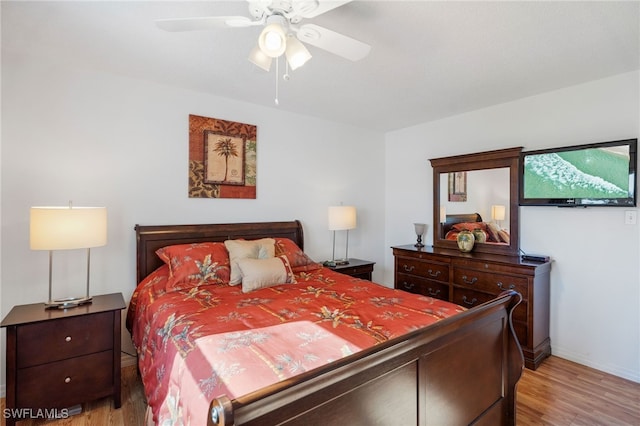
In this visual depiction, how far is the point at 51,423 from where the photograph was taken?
1.95 m

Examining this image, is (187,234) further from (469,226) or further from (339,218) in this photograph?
(469,226)

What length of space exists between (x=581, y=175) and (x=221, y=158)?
330 cm

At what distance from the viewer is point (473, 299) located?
3084mm

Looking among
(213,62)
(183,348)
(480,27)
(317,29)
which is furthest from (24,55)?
(480,27)

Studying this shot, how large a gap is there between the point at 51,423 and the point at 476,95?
423 centimetres

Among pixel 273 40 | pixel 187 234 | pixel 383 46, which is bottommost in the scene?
pixel 187 234

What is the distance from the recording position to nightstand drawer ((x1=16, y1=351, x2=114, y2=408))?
6.09 ft

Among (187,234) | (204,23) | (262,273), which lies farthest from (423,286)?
(204,23)

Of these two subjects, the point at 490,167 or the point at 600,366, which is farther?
the point at 490,167

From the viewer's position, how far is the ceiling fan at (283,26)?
56.6 inches

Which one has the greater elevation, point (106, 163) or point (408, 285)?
point (106, 163)

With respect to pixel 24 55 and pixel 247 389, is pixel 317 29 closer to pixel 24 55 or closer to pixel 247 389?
pixel 247 389

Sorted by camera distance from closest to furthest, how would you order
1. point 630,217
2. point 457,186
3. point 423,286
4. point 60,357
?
point 60,357 → point 630,217 → point 423,286 → point 457,186

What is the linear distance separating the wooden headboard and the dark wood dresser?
1.48 m
